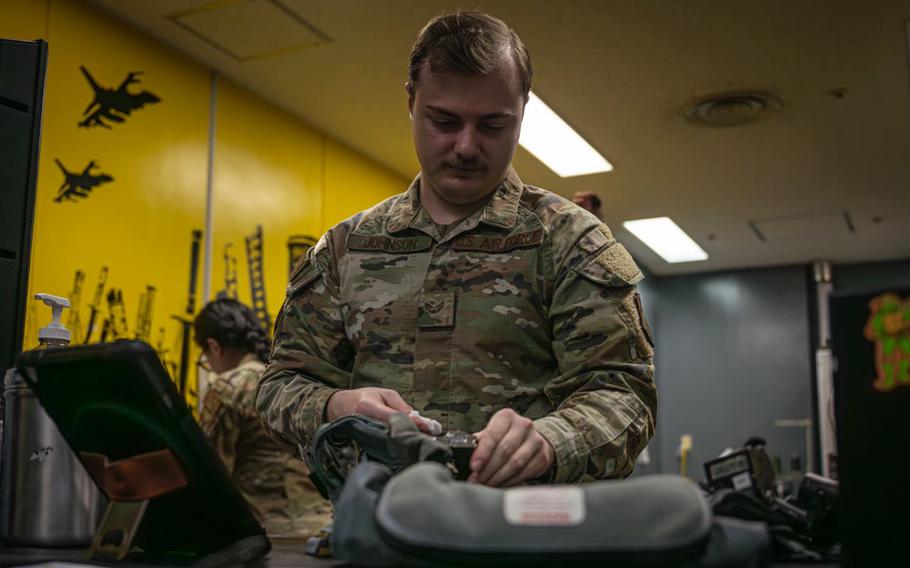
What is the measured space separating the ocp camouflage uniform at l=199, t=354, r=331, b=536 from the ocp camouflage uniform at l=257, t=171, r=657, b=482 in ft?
4.60

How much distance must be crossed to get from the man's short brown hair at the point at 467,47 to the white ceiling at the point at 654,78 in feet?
6.98

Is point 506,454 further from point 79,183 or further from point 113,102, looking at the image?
point 113,102

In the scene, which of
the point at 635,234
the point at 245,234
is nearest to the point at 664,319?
the point at 635,234

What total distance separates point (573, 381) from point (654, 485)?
0.49 meters

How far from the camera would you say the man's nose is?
1223mm

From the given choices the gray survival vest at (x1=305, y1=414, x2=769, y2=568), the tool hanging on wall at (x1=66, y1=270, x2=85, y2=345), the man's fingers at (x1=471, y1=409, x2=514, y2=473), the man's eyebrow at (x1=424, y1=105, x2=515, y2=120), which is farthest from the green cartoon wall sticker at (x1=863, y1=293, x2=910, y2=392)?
the tool hanging on wall at (x1=66, y1=270, x2=85, y2=345)

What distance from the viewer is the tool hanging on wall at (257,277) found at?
3955mm

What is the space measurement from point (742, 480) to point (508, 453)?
35cm

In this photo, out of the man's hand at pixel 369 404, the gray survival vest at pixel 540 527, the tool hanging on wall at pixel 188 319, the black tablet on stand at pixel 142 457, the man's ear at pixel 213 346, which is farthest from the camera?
the tool hanging on wall at pixel 188 319

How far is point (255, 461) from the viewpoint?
2711 mm

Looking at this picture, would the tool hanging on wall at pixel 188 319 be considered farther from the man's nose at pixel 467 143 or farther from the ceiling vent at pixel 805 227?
the ceiling vent at pixel 805 227

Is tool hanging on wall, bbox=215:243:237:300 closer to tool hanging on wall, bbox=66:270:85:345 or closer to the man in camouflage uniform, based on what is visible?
tool hanging on wall, bbox=66:270:85:345

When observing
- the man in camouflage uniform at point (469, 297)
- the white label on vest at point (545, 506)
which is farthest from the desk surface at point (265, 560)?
the white label on vest at point (545, 506)

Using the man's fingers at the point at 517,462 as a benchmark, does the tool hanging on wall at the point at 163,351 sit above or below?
above
